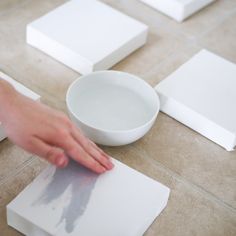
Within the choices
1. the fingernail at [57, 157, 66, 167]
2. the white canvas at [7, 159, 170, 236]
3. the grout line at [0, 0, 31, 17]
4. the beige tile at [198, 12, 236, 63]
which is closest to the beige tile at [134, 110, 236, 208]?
the white canvas at [7, 159, 170, 236]

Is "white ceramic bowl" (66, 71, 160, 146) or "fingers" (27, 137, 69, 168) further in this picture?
"white ceramic bowl" (66, 71, 160, 146)

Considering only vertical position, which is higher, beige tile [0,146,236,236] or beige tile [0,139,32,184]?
beige tile [0,139,32,184]

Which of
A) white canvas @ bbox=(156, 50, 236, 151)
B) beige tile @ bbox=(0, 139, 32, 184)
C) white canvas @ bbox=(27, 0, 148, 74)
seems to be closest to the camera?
beige tile @ bbox=(0, 139, 32, 184)

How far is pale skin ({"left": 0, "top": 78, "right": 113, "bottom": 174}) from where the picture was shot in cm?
71

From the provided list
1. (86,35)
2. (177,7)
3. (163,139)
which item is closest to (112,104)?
(163,139)

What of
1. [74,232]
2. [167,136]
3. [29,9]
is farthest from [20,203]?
[29,9]

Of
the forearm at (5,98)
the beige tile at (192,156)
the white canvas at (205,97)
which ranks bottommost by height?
the beige tile at (192,156)

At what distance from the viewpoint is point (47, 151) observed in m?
0.71

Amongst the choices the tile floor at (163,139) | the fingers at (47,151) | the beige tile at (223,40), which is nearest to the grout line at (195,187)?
the tile floor at (163,139)

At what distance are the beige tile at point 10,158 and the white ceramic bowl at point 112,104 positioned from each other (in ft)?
0.37

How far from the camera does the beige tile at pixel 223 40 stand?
1194 millimetres

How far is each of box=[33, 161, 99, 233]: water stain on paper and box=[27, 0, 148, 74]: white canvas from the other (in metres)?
0.31

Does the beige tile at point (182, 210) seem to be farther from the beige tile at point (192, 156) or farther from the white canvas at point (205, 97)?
the white canvas at point (205, 97)

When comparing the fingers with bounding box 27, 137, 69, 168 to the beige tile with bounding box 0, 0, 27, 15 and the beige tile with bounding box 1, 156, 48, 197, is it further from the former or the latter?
the beige tile with bounding box 0, 0, 27, 15
